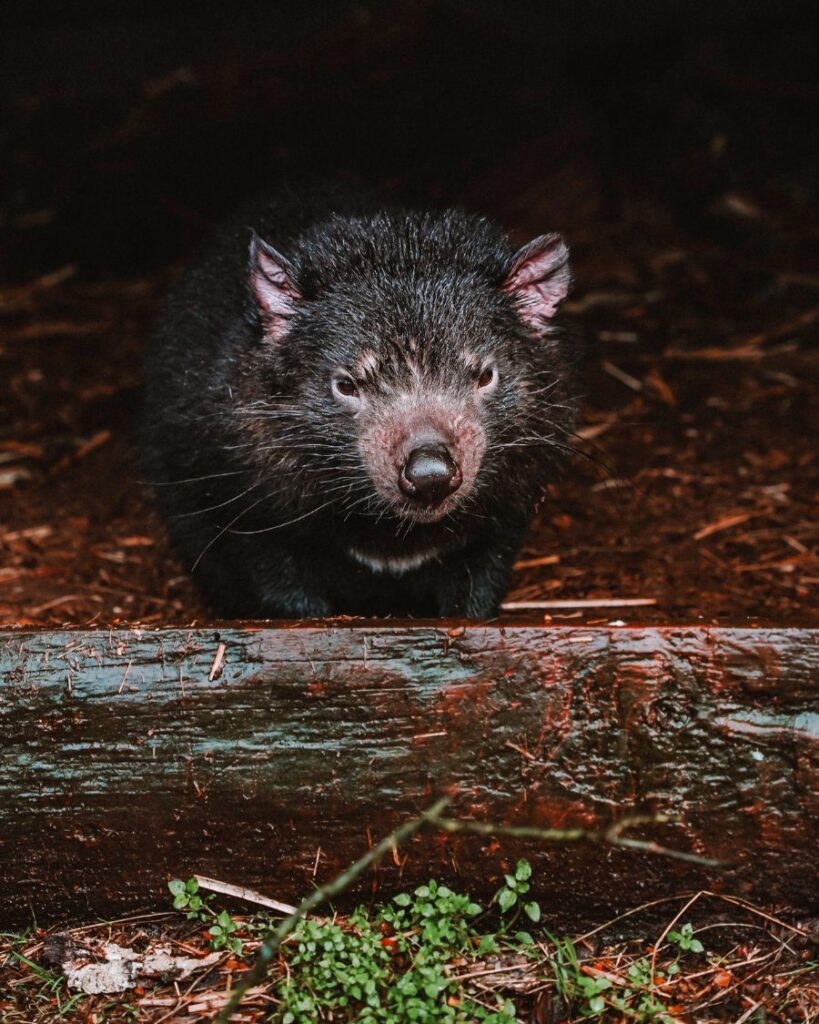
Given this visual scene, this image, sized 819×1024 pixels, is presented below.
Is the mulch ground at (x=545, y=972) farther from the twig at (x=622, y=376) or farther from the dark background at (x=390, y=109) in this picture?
the dark background at (x=390, y=109)

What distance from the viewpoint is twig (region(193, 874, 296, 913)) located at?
327cm

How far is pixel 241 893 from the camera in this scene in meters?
3.27

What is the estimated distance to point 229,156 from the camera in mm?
8414

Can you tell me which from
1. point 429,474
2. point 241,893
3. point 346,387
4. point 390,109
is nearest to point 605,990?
point 241,893

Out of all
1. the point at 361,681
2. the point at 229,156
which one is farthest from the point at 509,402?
the point at 229,156

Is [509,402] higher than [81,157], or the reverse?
[81,157]

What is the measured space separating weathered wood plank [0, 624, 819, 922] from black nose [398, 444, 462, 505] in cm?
39

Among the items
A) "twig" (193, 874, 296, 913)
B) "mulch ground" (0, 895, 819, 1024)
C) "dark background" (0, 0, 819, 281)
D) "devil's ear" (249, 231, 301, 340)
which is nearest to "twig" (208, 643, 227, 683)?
"twig" (193, 874, 296, 913)

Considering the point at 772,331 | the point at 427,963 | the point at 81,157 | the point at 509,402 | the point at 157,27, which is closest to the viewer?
the point at 427,963

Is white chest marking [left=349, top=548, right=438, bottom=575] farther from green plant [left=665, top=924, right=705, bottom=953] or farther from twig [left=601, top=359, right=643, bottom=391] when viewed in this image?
twig [left=601, top=359, right=643, bottom=391]

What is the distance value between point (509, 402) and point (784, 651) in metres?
1.14

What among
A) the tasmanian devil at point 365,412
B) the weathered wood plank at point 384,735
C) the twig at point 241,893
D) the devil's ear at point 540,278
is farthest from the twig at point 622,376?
the twig at point 241,893

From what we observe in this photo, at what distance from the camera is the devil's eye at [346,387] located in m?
3.65

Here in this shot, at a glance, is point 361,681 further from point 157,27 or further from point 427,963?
point 157,27
